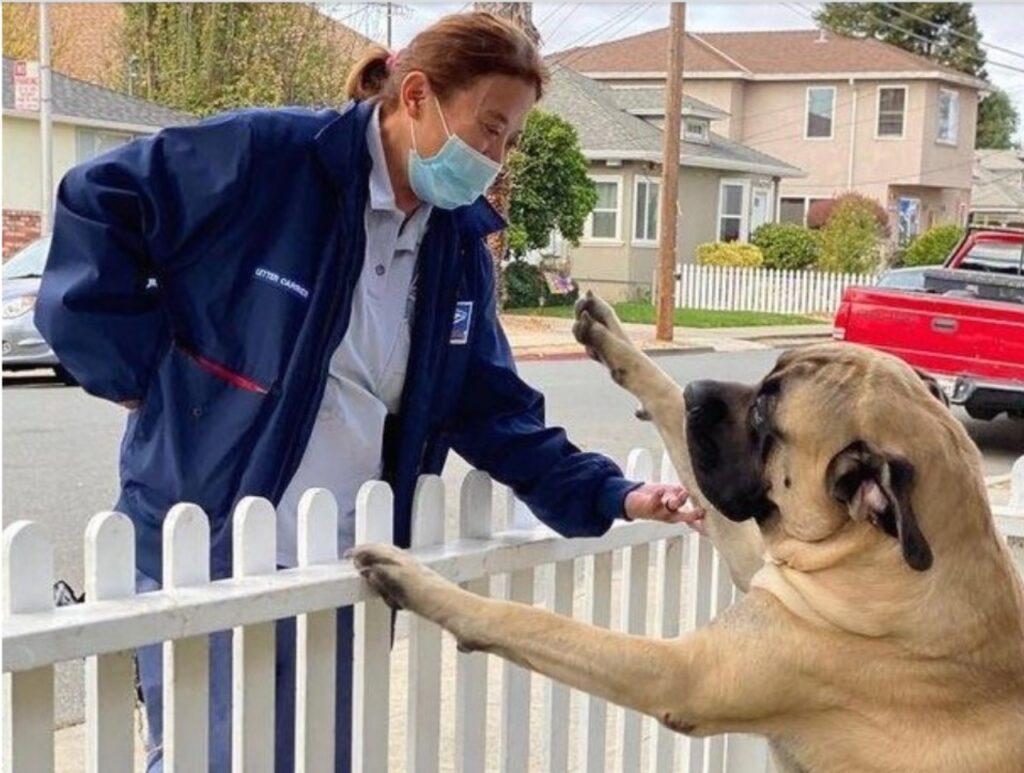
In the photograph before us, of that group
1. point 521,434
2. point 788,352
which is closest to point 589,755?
point 521,434

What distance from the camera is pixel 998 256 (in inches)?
552

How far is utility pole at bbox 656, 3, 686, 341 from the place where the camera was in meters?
20.8

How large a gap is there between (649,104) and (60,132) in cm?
1783

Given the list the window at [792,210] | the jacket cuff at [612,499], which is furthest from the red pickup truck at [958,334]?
the window at [792,210]

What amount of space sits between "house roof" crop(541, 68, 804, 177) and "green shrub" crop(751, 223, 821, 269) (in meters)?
2.84

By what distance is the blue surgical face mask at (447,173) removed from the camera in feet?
8.86

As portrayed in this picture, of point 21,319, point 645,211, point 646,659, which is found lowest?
point 21,319

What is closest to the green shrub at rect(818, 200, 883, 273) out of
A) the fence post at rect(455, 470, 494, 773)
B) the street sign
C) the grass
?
the grass

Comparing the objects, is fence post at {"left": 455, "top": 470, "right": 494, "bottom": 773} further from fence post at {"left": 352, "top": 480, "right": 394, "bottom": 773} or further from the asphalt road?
the asphalt road

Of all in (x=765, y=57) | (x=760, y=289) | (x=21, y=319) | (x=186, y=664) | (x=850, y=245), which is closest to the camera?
(x=186, y=664)

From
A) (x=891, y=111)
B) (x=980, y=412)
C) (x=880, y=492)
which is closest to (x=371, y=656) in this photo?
(x=880, y=492)

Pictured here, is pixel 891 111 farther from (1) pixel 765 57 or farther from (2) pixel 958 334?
(2) pixel 958 334

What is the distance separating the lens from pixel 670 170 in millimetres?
22141

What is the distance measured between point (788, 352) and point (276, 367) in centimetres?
109
